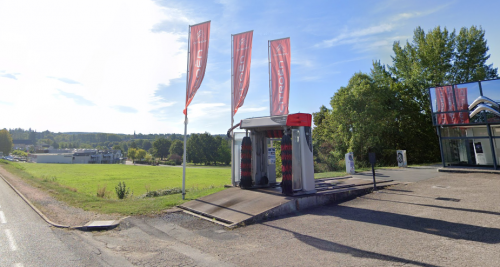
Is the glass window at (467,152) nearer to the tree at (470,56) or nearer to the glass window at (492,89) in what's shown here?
the glass window at (492,89)

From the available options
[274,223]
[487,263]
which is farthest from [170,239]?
[487,263]

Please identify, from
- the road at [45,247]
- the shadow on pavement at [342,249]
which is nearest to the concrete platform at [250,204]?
the shadow on pavement at [342,249]

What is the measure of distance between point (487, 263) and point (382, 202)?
590 cm

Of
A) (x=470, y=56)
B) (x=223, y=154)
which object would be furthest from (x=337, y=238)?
(x=223, y=154)

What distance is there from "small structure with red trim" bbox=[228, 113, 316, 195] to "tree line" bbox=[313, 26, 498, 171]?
20854mm

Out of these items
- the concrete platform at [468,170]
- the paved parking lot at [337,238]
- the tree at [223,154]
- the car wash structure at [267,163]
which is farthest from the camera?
the tree at [223,154]

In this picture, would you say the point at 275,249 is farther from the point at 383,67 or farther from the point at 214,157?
the point at 214,157

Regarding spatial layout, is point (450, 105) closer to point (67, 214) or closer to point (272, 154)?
point (272, 154)

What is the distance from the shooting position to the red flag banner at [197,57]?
13.2 meters

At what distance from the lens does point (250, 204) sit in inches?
387

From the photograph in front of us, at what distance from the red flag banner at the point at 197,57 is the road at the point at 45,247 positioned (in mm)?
7322

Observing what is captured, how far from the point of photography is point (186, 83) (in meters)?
13.4

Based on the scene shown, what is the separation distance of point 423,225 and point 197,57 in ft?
38.3

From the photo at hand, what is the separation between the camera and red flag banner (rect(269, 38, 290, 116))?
15266mm
